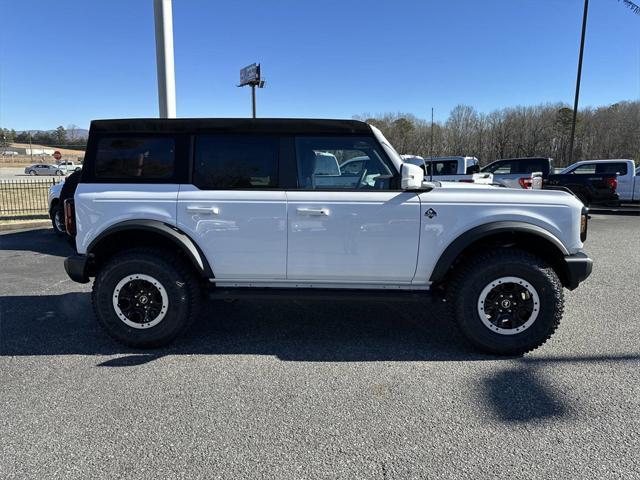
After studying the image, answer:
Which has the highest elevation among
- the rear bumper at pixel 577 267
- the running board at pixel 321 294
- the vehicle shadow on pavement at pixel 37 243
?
the rear bumper at pixel 577 267

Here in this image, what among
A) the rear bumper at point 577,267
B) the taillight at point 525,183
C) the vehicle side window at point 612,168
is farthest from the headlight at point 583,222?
the vehicle side window at point 612,168

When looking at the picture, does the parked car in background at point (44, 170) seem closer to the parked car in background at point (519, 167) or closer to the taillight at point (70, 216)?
the parked car in background at point (519, 167)

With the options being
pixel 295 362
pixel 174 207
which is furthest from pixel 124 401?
pixel 174 207

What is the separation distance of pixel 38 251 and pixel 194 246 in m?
6.04

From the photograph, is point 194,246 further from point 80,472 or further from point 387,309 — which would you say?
point 387,309

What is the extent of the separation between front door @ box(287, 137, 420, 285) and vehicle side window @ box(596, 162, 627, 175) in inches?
564

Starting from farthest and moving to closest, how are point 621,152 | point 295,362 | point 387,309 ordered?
point 621,152
point 387,309
point 295,362

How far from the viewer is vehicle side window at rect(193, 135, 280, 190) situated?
12.2ft

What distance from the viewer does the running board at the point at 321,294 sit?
12.2 ft

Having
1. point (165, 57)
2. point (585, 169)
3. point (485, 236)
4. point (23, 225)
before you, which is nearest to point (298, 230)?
point (485, 236)

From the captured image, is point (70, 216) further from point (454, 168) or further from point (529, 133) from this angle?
point (529, 133)

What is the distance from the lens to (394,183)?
12.1 ft

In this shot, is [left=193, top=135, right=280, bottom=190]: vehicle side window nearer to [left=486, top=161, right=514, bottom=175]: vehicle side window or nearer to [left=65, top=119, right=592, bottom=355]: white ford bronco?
[left=65, top=119, right=592, bottom=355]: white ford bronco

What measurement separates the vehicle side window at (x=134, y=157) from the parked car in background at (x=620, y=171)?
1479 cm
